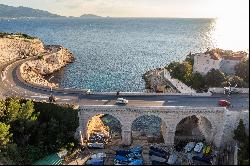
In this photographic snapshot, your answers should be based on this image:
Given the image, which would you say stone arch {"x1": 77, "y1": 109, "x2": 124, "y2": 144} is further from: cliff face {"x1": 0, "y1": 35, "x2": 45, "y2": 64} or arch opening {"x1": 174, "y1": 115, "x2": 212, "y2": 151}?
cliff face {"x1": 0, "y1": 35, "x2": 45, "y2": 64}

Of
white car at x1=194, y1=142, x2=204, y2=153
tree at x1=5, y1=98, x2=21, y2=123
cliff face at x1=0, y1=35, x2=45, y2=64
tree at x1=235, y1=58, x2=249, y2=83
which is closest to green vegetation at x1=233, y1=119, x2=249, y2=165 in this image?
white car at x1=194, y1=142, x2=204, y2=153

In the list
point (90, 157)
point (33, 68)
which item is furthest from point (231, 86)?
point (33, 68)

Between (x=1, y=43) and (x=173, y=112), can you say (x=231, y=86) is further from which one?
(x=1, y=43)

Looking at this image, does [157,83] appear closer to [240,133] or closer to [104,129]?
[104,129]

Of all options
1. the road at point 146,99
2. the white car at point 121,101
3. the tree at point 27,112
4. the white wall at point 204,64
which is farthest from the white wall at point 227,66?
the tree at point 27,112

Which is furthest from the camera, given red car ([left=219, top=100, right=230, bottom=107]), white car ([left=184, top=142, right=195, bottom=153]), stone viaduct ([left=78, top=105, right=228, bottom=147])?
red car ([left=219, top=100, right=230, bottom=107])

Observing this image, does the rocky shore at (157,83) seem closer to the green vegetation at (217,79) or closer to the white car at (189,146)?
the green vegetation at (217,79)

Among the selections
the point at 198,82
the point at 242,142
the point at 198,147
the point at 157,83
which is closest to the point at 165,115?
the point at 198,147
